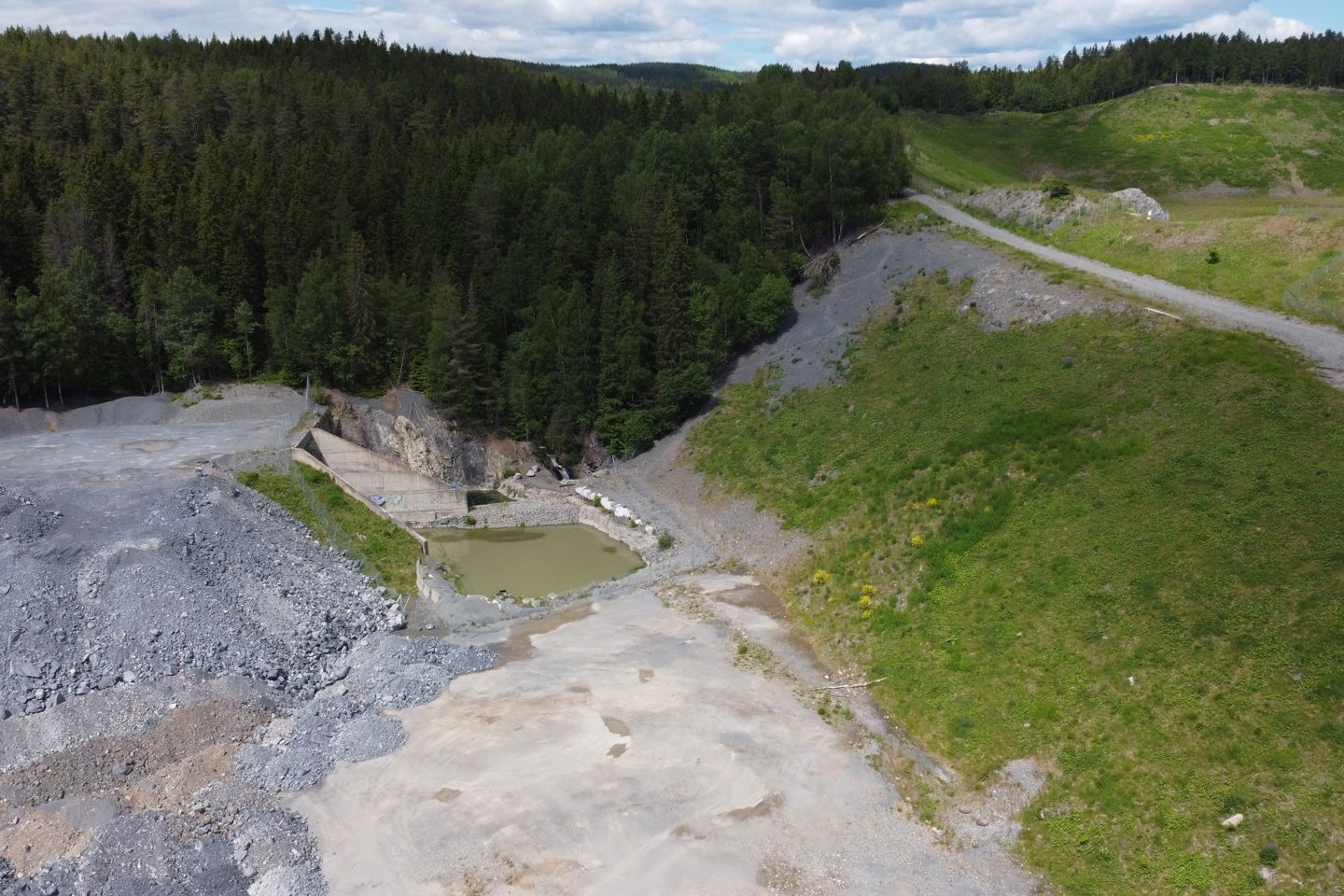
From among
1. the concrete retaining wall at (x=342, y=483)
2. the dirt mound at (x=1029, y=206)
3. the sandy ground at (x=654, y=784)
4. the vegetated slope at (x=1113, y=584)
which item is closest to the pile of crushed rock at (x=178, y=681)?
the sandy ground at (x=654, y=784)

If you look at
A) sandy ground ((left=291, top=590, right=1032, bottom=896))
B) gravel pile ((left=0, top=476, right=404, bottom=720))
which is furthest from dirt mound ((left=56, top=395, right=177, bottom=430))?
sandy ground ((left=291, top=590, right=1032, bottom=896))

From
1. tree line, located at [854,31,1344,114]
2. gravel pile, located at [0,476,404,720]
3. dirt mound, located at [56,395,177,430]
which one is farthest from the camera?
tree line, located at [854,31,1344,114]

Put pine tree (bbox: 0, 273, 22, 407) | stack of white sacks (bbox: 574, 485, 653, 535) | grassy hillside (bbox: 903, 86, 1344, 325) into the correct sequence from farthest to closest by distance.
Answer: pine tree (bbox: 0, 273, 22, 407), grassy hillside (bbox: 903, 86, 1344, 325), stack of white sacks (bbox: 574, 485, 653, 535)

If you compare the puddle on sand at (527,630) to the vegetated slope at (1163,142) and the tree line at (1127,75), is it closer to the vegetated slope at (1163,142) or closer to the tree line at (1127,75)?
the vegetated slope at (1163,142)

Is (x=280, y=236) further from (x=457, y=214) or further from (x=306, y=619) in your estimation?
(x=306, y=619)

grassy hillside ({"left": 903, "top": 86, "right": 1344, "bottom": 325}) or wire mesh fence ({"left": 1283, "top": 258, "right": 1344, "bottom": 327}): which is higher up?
grassy hillside ({"left": 903, "top": 86, "right": 1344, "bottom": 325})

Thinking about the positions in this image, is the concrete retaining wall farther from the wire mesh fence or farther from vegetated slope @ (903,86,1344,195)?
vegetated slope @ (903,86,1344,195)

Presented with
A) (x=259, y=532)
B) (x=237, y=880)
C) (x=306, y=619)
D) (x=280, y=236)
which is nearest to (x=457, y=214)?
(x=280, y=236)
